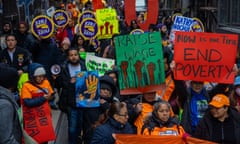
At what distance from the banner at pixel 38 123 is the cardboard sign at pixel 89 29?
18.0 feet

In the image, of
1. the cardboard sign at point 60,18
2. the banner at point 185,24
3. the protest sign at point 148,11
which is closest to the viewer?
the banner at point 185,24

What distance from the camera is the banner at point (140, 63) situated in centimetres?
659

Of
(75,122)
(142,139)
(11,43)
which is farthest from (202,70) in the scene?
(11,43)

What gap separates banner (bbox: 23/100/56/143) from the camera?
7.25 m

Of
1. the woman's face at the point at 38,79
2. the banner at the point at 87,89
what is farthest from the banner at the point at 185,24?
the woman's face at the point at 38,79

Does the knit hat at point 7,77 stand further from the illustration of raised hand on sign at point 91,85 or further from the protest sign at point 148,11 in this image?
the protest sign at point 148,11

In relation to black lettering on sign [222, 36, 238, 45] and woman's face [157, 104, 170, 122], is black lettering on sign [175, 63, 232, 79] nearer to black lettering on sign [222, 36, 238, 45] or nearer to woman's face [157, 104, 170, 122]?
black lettering on sign [222, 36, 238, 45]

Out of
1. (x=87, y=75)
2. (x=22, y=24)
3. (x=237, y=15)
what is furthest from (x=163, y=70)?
(x=237, y=15)

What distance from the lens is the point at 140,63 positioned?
22.1 ft

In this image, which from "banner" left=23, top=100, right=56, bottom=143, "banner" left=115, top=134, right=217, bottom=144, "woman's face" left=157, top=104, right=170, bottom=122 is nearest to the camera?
"banner" left=115, top=134, right=217, bottom=144

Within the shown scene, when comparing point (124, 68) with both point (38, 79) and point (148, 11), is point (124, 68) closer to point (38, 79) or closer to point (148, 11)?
point (38, 79)

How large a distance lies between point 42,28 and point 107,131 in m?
6.61

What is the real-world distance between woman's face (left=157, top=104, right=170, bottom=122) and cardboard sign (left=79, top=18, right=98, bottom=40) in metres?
7.43

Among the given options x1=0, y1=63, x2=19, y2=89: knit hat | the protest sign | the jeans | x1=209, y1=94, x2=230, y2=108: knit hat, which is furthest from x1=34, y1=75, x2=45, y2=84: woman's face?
the protest sign
